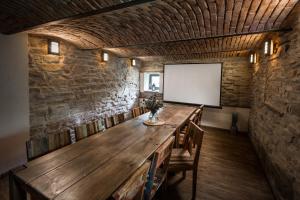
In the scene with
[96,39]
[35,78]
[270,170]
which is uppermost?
[96,39]

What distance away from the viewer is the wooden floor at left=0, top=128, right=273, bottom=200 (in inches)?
82.1

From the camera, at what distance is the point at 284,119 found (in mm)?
1961

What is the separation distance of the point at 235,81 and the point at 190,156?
134 inches

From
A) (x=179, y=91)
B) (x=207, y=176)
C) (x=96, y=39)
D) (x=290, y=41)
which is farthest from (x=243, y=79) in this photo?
(x=96, y=39)

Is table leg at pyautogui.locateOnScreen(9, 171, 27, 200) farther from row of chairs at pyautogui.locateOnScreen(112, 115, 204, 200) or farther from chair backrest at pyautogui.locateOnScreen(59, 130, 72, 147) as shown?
row of chairs at pyautogui.locateOnScreen(112, 115, 204, 200)

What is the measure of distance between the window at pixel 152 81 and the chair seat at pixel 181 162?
398 cm

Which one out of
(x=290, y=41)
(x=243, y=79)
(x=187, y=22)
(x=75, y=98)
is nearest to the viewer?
(x=290, y=41)

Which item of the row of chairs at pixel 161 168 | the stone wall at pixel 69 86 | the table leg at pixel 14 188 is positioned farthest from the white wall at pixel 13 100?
the row of chairs at pixel 161 168

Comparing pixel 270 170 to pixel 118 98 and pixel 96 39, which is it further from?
pixel 118 98

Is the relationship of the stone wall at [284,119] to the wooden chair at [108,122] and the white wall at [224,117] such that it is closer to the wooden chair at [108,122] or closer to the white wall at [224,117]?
the white wall at [224,117]

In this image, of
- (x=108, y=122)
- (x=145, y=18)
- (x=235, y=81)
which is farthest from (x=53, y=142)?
(x=235, y=81)

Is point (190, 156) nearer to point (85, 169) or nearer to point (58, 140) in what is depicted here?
point (85, 169)

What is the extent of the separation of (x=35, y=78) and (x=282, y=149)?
12.3 feet

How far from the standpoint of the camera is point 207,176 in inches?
98.0
